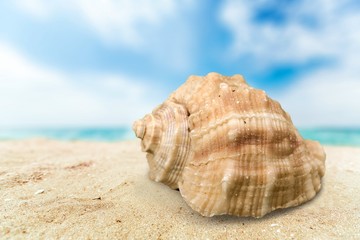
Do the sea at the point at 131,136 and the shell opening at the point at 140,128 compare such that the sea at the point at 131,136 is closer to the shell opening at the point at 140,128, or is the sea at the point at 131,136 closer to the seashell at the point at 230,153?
the seashell at the point at 230,153

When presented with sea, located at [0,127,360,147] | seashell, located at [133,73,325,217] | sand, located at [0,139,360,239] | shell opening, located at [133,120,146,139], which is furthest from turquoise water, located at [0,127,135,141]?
seashell, located at [133,73,325,217]

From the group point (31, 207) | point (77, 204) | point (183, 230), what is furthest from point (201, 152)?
point (31, 207)

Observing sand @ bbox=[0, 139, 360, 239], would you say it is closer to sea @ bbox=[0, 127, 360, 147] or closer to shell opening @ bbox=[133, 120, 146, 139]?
shell opening @ bbox=[133, 120, 146, 139]

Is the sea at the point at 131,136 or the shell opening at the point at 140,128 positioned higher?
the sea at the point at 131,136

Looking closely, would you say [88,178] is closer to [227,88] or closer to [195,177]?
[195,177]

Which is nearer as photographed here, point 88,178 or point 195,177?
point 195,177

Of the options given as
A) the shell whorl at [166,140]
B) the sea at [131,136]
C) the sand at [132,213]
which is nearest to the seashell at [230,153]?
the shell whorl at [166,140]
